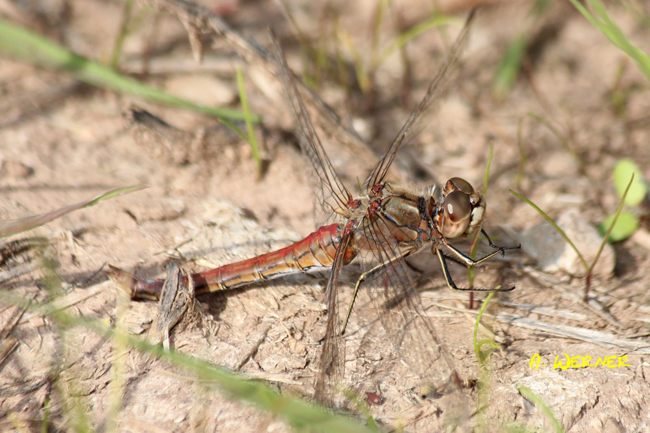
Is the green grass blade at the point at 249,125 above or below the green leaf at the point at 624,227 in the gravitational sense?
above

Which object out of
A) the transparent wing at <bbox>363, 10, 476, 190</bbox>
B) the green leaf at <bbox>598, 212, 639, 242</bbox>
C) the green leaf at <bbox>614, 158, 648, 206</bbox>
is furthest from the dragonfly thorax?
the green leaf at <bbox>614, 158, 648, 206</bbox>

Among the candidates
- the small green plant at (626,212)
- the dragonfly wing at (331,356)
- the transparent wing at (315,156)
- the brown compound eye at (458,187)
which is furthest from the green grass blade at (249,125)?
the small green plant at (626,212)

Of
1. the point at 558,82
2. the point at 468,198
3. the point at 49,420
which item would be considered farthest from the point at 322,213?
the point at 558,82

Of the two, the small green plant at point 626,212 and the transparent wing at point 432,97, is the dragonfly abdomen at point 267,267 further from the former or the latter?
the small green plant at point 626,212

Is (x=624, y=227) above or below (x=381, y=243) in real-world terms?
above

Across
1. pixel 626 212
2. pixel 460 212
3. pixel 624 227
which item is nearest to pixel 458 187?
pixel 460 212

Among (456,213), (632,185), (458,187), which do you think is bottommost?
(456,213)

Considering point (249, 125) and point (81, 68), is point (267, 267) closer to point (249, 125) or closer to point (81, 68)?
point (249, 125)
